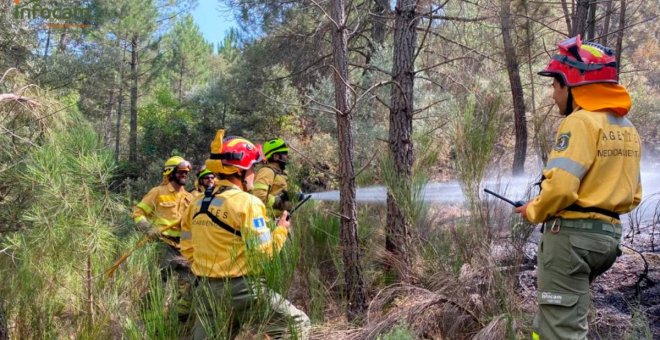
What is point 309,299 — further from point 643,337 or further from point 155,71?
point 155,71

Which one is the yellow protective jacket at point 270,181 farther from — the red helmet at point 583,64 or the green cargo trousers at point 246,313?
the red helmet at point 583,64

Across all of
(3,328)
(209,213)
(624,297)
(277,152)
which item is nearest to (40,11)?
(277,152)

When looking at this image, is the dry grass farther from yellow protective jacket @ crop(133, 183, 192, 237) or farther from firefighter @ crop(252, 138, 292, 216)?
yellow protective jacket @ crop(133, 183, 192, 237)

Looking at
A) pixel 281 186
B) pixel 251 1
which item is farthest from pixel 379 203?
pixel 251 1

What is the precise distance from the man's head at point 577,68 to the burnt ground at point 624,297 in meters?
1.22

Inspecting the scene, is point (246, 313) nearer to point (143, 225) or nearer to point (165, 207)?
point (143, 225)

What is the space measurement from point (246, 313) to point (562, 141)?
78.3 inches

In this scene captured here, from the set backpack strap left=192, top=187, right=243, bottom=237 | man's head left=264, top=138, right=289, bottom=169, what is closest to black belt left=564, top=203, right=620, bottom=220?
backpack strap left=192, top=187, right=243, bottom=237

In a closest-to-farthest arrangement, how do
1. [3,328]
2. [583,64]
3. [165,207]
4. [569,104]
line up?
1. [583,64]
2. [569,104]
3. [3,328]
4. [165,207]

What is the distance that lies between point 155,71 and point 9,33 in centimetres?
1624

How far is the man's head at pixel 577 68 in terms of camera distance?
2.73 m

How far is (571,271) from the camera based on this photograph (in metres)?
2.60

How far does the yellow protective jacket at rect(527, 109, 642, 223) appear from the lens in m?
2.57

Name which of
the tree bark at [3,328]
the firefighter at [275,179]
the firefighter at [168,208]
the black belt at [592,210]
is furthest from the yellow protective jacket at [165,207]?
the black belt at [592,210]
